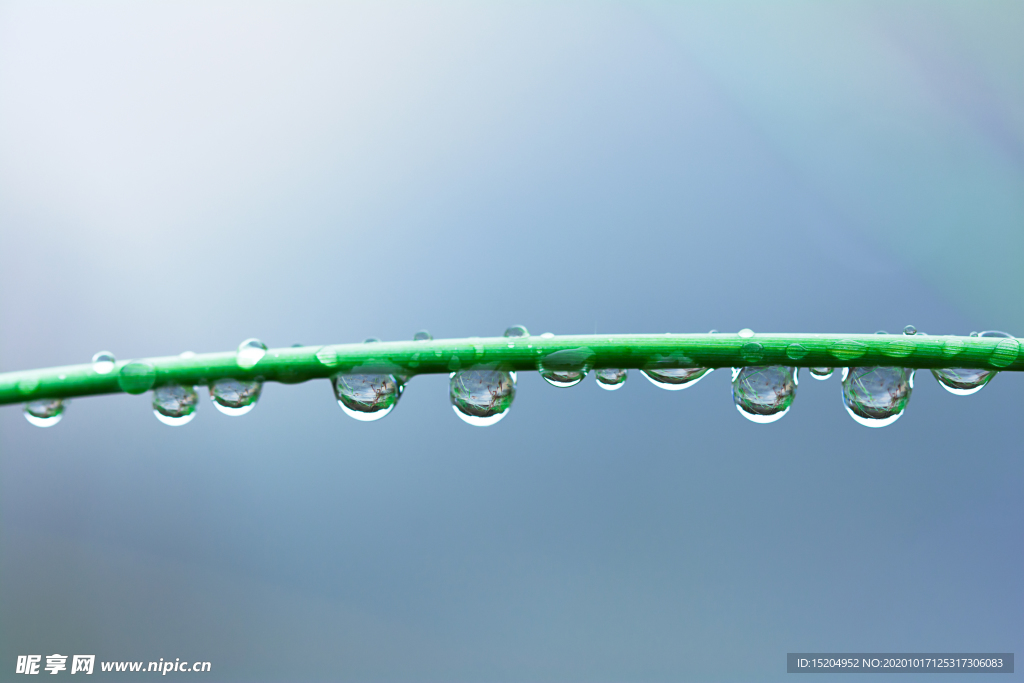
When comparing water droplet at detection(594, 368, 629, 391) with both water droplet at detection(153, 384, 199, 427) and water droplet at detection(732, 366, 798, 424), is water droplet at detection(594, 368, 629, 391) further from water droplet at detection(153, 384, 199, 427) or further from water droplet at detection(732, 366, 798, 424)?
water droplet at detection(153, 384, 199, 427)

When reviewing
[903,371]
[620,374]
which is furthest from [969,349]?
[620,374]

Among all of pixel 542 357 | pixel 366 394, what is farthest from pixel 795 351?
pixel 366 394

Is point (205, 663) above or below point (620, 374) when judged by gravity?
below

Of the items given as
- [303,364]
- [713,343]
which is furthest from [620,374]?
[303,364]

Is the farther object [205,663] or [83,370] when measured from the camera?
[205,663]

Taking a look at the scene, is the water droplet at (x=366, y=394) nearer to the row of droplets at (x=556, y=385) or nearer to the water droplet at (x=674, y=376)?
the row of droplets at (x=556, y=385)

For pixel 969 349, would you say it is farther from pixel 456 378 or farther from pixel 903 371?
pixel 456 378

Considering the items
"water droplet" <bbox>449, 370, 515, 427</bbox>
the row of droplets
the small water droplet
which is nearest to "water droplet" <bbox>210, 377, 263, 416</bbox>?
the row of droplets
